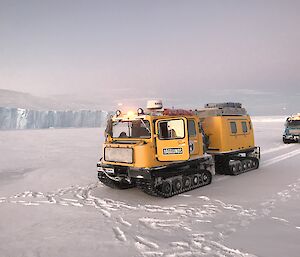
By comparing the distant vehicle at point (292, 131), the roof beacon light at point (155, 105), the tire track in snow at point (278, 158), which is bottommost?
the tire track in snow at point (278, 158)

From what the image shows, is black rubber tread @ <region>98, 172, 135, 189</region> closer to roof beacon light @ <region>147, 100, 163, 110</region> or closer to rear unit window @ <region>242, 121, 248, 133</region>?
roof beacon light @ <region>147, 100, 163, 110</region>

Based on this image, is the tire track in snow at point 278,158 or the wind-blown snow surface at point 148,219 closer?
the wind-blown snow surface at point 148,219

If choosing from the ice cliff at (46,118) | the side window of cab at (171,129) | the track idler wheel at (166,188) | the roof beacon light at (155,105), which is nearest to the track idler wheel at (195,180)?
the track idler wheel at (166,188)

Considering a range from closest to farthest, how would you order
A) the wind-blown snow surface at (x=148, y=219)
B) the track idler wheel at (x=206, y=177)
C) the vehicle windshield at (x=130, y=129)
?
the wind-blown snow surface at (x=148, y=219), the vehicle windshield at (x=130, y=129), the track idler wheel at (x=206, y=177)

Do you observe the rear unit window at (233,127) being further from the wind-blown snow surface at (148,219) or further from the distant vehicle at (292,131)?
the distant vehicle at (292,131)

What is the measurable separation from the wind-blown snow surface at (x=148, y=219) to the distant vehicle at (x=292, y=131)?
42.5 feet

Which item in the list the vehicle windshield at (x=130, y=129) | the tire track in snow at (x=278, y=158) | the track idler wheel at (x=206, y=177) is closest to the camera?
the vehicle windshield at (x=130, y=129)

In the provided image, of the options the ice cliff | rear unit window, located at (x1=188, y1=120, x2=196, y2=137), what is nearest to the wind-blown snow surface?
rear unit window, located at (x1=188, y1=120, x2=196, y2=137)

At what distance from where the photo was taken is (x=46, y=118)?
184 ft

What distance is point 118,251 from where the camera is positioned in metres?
4.93

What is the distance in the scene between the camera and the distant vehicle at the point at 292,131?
22266mm

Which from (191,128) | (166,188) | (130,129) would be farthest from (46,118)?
(166,188)

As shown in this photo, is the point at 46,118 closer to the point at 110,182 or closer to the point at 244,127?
the point at 244,127

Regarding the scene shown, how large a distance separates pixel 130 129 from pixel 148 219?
3739mm
